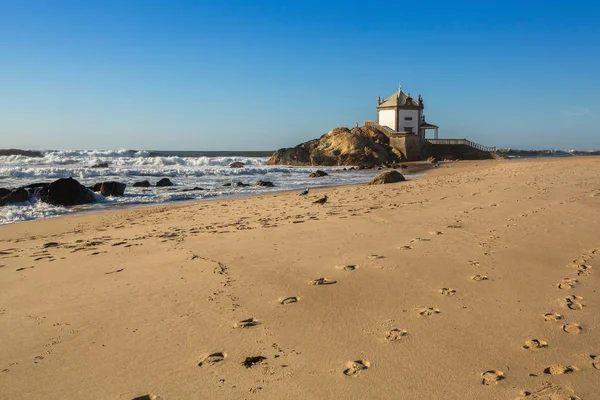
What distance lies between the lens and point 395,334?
322 centimetres

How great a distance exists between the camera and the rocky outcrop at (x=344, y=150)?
4138cm

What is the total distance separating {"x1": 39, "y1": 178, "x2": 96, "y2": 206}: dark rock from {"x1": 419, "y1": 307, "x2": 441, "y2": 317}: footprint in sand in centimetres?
1252

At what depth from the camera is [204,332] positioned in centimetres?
337

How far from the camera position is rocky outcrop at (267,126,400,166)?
41375mm

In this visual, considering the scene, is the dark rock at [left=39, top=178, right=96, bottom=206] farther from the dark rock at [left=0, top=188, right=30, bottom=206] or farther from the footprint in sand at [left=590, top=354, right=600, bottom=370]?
the footprint in sand at [left=590, top=354, right=600, bottom=370]

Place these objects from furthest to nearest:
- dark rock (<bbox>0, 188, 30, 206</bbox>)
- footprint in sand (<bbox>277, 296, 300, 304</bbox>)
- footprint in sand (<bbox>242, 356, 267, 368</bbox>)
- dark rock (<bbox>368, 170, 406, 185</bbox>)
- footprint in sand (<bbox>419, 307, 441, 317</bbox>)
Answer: dark rock (<bbox>368, 170, 406, 185</bbox>)
dark rock (<bbox>0, 188, 30, 206</bbox>)
footprint in sand (<bbox>277, 296, 300, 304</bbox>)
footprint in sand (<bbox>419, 307, 441, 317</bbox>)
footprint in sand (<bbox>242, 356, 267, 368</bbox>)

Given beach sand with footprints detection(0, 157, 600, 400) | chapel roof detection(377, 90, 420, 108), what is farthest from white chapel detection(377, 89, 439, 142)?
beach sand with footprints detection(0, 157, 600, 400)

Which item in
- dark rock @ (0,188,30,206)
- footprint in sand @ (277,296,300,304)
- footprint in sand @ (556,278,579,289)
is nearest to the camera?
footprint in sand @ (277,296,300,304)

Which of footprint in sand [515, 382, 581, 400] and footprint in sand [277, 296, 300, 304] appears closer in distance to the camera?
footprint in sand [515, 382, 581, 400]

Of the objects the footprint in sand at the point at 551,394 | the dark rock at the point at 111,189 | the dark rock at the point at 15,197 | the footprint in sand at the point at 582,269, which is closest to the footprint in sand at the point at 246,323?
the footprint in sand at the point at 551,394

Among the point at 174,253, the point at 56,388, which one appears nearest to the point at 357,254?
the point at 174,253

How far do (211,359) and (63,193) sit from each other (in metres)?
12.4

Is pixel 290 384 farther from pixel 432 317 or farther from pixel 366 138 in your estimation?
pixel 366 138

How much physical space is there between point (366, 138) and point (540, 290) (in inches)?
1595
